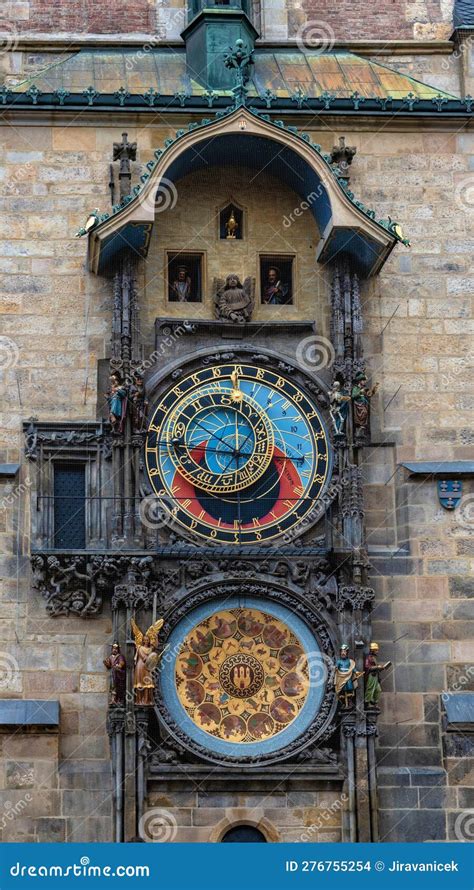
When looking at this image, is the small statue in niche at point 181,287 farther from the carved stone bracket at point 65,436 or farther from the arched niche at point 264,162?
the carved stone bracket at point 65,436

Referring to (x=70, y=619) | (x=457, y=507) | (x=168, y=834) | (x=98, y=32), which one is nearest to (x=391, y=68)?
(x=98, y=32)

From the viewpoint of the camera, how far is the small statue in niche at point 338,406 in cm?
1977

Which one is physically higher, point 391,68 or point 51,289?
point 391,68

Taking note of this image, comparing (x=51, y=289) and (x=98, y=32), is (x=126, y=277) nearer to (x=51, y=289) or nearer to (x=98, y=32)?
(x=51, y=289)

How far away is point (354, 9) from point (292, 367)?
4105 mm

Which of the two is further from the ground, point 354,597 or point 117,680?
point 354,597

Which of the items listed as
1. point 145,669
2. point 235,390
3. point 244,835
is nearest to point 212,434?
point 235,390

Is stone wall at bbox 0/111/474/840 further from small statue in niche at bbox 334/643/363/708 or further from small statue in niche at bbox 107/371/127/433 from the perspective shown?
small statue in niche at bbox 334/643/363/708

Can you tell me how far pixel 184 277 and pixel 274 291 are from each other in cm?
78

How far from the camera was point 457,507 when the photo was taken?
1989 cm

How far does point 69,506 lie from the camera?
19703mm

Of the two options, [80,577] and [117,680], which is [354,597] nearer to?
[117,680]

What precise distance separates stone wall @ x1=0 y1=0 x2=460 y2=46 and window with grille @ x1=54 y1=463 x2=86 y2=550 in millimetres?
4554

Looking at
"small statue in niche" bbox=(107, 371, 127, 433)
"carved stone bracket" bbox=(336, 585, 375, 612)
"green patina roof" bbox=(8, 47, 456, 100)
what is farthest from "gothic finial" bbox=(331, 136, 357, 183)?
"carved stone bracket" bbox=(336, 585, 375, 612)
